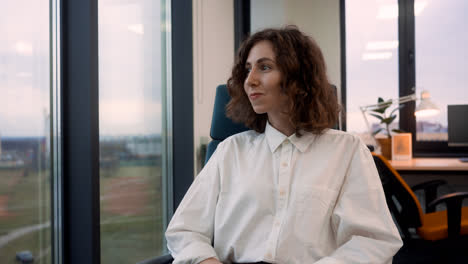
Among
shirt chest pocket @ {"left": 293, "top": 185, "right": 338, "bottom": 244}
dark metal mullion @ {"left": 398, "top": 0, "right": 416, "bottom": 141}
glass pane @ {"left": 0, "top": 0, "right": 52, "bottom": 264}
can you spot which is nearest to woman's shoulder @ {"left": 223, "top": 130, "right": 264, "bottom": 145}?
shirt chest pocket @ {"left": 293, "top": 185, "right": 338, "bottom": 244}

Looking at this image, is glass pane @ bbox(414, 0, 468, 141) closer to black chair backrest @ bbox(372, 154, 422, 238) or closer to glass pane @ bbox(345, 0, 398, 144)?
glass pane @ bbox(345, 0, 398, 144)

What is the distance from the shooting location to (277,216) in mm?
1059

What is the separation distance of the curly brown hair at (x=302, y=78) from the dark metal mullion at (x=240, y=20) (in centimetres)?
205

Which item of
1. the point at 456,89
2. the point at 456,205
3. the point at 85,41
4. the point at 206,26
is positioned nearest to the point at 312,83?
the point at 85,41

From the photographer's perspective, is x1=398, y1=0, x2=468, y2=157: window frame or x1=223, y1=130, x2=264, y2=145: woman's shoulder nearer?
x1=223, y1=130, x2=264, y2=145: woman's shoulder

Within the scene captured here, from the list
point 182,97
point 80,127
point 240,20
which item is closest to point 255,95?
point 80,127

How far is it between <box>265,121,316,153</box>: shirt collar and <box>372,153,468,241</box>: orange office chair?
0.99 m

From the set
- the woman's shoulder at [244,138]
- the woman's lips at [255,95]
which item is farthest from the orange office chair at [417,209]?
the woman's lips at [255,95]

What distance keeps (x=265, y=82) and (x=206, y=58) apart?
1.40 meters

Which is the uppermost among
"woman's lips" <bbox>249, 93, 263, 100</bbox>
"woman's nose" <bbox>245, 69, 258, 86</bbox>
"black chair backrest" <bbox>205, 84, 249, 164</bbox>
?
"woman's nose" <bbox>245, 69, 258, 86</bbox>

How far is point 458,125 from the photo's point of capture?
293 centimetres

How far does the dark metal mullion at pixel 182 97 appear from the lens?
2.27 m

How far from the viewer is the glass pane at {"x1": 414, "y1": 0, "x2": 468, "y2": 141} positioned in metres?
3.29

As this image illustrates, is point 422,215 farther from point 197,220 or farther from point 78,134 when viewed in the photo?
point 78,134
